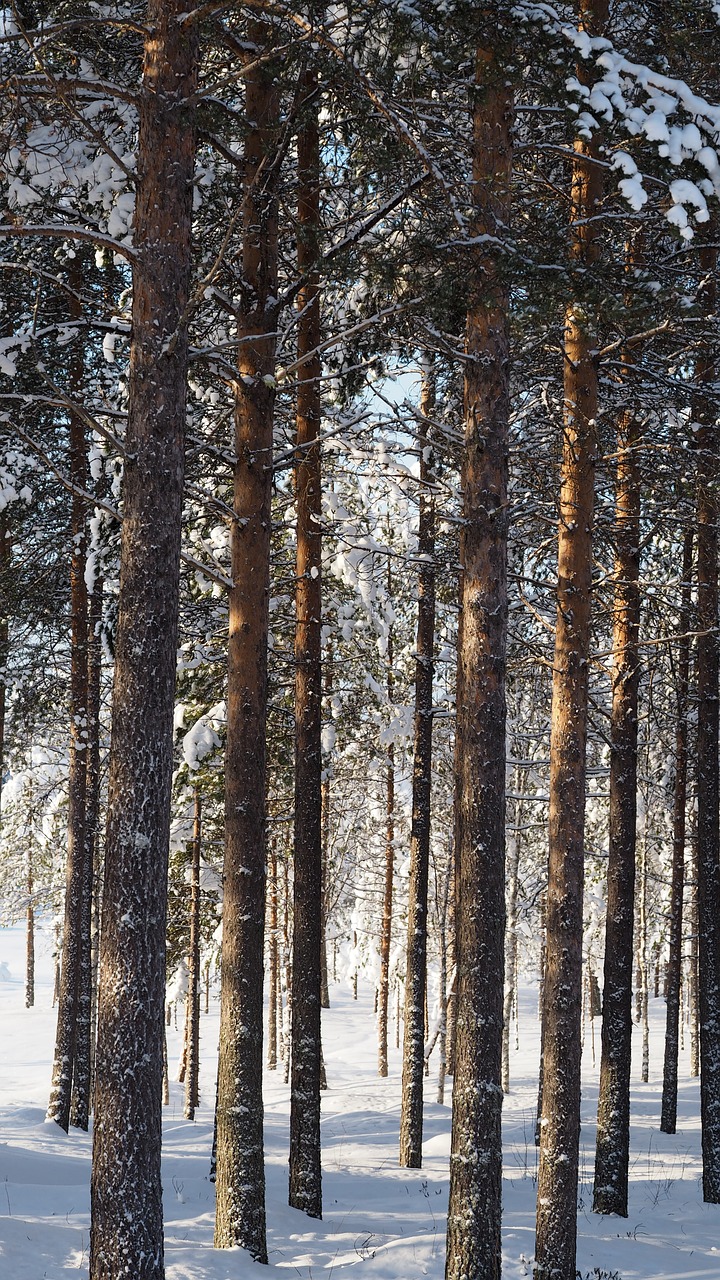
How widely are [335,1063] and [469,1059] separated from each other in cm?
3276

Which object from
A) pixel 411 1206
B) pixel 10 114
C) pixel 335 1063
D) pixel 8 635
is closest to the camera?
pixel 10 114

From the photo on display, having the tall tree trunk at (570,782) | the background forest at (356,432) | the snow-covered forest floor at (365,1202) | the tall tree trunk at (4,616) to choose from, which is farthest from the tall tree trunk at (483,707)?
the tall tree trunk at (4,616)

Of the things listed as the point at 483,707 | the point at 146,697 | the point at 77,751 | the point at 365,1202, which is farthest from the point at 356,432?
the point at 365,1202

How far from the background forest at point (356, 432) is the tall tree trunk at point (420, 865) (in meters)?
0.08

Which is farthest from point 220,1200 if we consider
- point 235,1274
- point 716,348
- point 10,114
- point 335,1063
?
point 335,1063

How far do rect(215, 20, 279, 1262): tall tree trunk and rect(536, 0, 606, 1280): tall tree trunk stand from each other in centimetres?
245

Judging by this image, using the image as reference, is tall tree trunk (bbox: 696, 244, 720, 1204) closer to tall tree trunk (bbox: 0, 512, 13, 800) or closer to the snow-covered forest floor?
the snow-covered forest floor

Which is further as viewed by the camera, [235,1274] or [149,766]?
[235,1274]

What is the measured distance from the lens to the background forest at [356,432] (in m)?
6.06

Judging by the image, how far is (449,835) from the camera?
27062mm

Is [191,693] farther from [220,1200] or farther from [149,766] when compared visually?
[149,766]

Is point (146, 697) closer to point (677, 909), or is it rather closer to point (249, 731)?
point (249, 731)

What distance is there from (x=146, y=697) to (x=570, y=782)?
4803 mm

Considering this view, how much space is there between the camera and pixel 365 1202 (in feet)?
41.3
